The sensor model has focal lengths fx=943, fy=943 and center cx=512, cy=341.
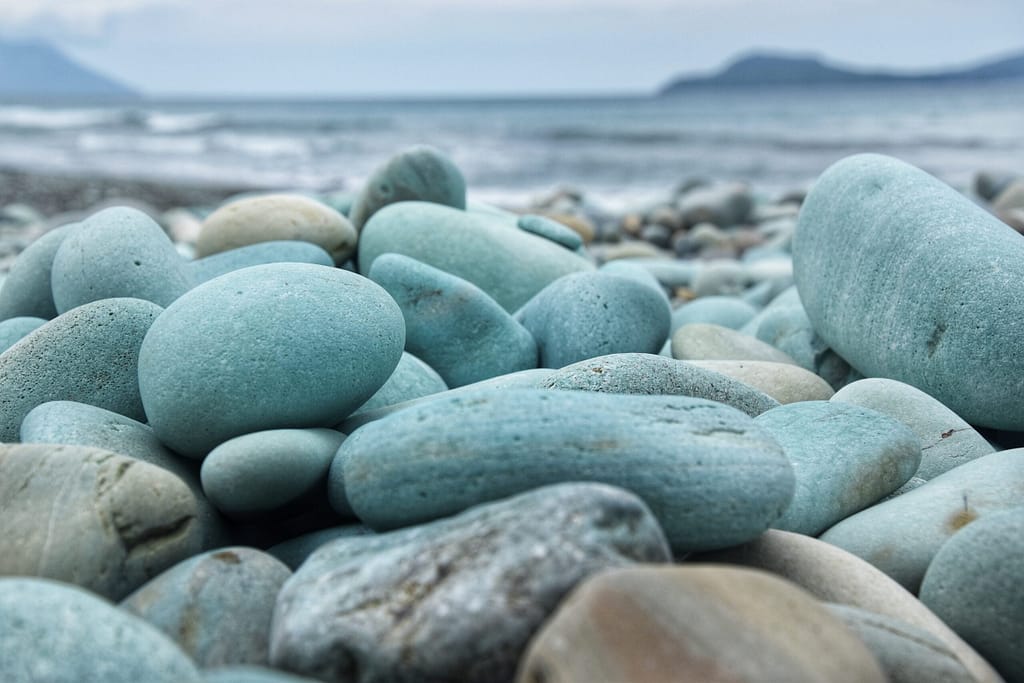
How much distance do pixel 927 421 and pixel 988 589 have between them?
101 cm

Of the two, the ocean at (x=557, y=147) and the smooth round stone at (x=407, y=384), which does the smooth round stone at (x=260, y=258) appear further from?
the ocean at (x=557, y=147)

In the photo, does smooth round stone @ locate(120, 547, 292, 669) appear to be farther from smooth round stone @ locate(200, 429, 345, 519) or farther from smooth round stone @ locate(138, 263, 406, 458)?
smooth round stone @ locate(138, 263, 406, 458)

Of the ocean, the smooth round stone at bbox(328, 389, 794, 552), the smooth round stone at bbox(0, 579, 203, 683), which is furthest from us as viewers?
the ocean

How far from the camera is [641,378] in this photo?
100 inches

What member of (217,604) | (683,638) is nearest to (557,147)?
(217,604)

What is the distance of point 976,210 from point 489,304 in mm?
1776

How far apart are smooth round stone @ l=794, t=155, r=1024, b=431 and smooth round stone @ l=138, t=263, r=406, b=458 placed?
69.6 inches

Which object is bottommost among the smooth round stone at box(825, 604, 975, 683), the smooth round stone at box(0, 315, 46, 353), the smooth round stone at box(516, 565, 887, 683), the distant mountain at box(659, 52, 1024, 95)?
the distant mountain at box(659, 52, 1024, 95)

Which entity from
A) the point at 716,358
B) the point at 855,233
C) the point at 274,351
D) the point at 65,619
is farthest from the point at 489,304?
the point at 65,619

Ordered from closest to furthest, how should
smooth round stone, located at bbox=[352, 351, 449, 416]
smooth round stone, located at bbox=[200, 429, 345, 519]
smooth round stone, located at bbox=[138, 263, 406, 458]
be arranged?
smooth round stone, located at bbox=[200, 429, 345, 519]
smooth round stone, located at bbox=[138, 263, 406, 458]
smooth round stone, located at bbox=[352, 351, 449, 416]

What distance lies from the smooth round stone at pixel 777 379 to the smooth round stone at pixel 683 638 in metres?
1.79

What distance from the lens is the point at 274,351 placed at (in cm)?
235

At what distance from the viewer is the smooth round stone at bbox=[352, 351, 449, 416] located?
289 cm

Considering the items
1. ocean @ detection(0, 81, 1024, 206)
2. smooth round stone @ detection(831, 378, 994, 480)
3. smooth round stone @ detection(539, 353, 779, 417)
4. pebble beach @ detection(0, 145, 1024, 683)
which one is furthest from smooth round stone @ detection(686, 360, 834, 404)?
ocean @ detection(0, 81, 1024, 206)
